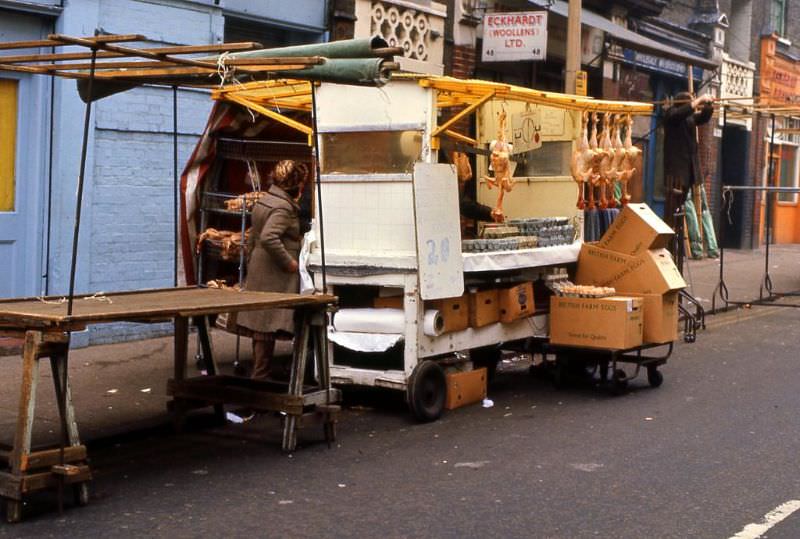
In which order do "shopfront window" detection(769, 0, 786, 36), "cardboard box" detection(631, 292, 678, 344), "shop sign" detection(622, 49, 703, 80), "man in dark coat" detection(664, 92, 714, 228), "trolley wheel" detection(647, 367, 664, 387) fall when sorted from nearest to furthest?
"cardboard box" detection(631, 292, 678, 344)
"trolley wheel" detection(647, 367, 664, 387)
"man in dark coat" detection(664, 92, 714, 228)
"shop sign" detection(622, 49, 703, 80)
"shopfront window" detection(769, 0, 786, 36)

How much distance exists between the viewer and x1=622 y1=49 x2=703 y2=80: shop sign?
867 inches

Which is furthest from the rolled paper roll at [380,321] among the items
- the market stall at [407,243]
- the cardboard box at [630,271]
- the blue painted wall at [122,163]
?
the blue painted wall at [122,163]

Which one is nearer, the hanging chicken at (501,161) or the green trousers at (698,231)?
the hanging chicken at (501,161)

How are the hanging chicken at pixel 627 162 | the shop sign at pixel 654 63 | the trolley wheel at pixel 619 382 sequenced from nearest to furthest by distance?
the trolley wheel at pixel 619 382, the hanging chicken at pixel 627 162, the shop sign at pixel 654 63

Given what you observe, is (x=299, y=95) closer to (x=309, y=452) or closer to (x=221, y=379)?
(x=221, y=379)

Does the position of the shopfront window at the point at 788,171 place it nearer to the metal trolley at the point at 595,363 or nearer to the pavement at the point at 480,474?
the metal trolley at the point at 595,363

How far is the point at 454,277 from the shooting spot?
353 inches

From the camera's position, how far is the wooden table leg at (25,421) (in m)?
6.16

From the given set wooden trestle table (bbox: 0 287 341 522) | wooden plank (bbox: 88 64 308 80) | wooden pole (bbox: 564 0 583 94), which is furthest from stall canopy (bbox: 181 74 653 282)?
wooden pole (bbox: 564 0 583 94)

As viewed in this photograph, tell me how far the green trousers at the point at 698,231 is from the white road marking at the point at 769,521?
17.1 meters

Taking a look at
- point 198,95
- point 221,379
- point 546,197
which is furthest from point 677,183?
point 221,379

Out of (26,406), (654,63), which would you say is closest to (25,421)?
(26,406)

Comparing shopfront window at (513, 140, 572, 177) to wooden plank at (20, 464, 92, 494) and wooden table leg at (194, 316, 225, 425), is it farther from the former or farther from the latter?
wooden plank at (20, 464, 92, 494)

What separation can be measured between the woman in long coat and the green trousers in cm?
1518
